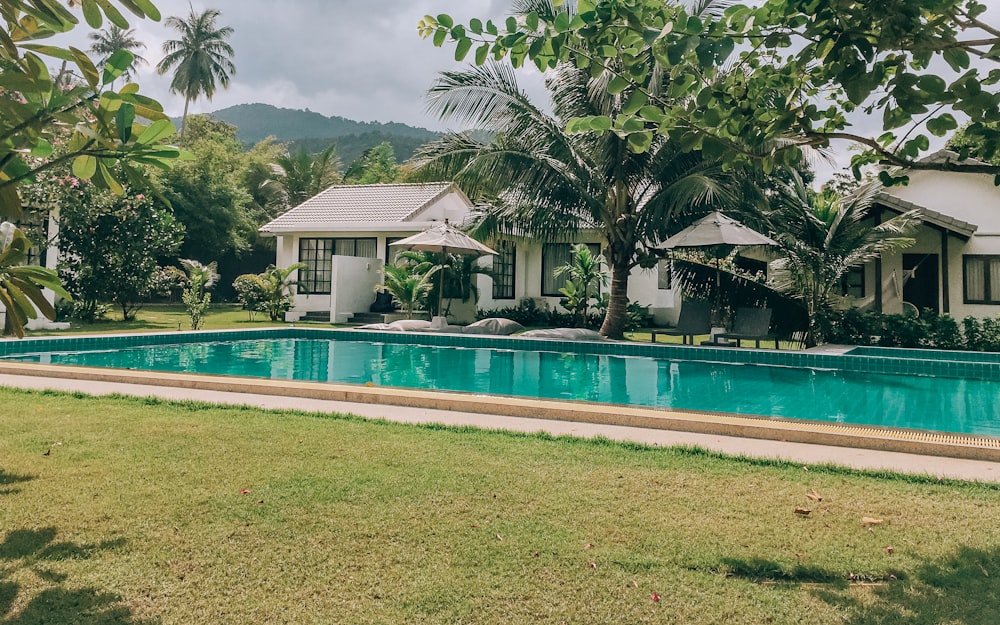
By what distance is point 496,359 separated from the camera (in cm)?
1306

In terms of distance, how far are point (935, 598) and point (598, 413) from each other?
3.63 meters

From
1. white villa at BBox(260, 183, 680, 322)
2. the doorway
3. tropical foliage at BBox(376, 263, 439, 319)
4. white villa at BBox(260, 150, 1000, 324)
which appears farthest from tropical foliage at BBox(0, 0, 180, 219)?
the doorway

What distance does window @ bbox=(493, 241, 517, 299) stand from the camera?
20406 mm

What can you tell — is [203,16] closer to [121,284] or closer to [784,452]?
[121,284]

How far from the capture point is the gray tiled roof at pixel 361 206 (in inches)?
821

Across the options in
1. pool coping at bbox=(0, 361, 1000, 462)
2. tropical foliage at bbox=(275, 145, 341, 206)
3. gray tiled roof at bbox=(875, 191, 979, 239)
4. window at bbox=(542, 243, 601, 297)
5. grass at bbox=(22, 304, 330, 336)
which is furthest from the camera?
tropical foliage at bbox=(275, 145, 341, 206)

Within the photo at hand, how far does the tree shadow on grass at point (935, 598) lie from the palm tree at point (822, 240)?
1111 centimetres

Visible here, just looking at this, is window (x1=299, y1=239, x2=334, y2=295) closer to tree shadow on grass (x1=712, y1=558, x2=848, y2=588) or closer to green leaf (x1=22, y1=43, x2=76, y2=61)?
green leaf (x1=22, y1=43, x2=76, y2=61)

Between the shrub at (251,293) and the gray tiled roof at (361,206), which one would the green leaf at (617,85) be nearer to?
the gray tiled roof at (361,206)

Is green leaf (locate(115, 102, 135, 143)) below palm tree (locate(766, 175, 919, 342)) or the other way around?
below

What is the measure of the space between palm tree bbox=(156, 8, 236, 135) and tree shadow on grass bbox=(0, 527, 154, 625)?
48.3 meters

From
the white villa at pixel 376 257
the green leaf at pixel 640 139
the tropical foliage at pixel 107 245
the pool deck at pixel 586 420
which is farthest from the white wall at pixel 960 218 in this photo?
the tropical foliage at pixel 107 245

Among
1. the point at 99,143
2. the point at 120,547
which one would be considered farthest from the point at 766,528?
the point at 99,143

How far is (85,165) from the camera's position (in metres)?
2.36
